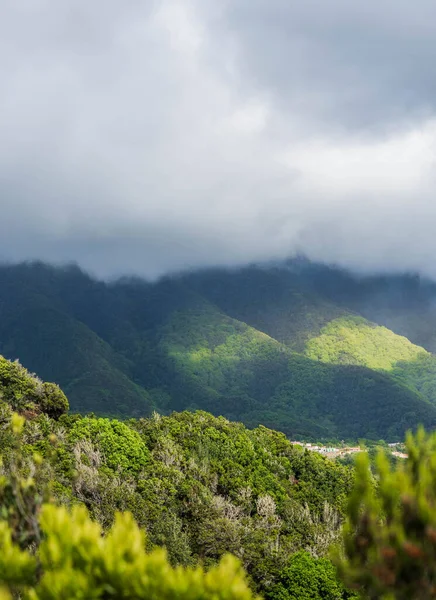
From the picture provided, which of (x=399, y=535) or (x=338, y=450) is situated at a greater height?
(x=338, y=450)

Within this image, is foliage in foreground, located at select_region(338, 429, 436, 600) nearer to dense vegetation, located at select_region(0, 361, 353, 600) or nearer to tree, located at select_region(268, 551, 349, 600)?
dense vegetation, located at select_region(0, 361, 353, 600)

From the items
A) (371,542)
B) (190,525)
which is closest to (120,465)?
(190,525)

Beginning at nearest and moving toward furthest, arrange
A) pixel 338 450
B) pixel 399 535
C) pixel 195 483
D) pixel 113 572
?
pixel 399 535, pixel 113 572, pixel 195 483, pixel 338 450

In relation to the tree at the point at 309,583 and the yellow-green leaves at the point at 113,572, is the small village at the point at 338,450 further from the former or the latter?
the yellow-green leaves at the point at 113,572

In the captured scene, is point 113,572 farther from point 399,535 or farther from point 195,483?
point 195,483

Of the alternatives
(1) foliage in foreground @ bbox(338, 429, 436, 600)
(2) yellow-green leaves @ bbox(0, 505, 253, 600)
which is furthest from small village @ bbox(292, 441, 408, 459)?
(2) yellow-green leaves @ bbox(0, 505, 253, 600)

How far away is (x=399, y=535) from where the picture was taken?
8523 mm

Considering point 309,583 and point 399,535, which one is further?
point 309,583

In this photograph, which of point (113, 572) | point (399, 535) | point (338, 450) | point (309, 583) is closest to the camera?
point (399, 535)

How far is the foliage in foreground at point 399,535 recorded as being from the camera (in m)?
8.44

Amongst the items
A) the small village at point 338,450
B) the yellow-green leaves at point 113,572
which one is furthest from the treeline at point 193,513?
the small village at point 338,450

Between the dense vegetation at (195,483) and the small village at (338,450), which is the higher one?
the small village at (338,450)

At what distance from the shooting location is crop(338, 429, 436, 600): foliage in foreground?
8.44 meters

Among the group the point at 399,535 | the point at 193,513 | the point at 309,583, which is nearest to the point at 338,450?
the point at 193,513
